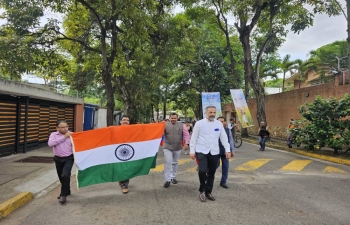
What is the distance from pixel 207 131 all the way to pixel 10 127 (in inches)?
373

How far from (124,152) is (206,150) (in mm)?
1872

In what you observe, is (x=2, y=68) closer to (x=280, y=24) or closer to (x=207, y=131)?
(x=207, y=131)

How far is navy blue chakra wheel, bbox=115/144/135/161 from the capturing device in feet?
21.1

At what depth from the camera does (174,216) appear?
481 cm

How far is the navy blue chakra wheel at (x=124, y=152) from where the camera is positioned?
643 cm

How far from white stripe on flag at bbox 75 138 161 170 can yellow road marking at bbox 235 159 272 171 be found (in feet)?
12.0

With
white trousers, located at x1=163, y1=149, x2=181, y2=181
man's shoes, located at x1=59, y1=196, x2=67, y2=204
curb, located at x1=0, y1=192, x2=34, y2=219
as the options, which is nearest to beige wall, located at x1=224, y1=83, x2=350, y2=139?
white trousers, located at x1=163, y1=149, x2=181, y2=181

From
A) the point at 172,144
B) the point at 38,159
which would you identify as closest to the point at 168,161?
the point at 172,144

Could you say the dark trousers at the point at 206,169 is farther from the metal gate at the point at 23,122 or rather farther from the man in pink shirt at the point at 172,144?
the metal gate at the point at 23,122

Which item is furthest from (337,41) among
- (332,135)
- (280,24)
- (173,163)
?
(173,163)

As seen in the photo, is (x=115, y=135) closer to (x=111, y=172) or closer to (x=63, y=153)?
(x=111, y=172)

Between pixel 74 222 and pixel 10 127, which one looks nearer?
pixel 74 222

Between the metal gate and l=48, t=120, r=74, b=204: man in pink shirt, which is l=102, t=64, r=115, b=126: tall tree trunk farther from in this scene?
l=48, t=120, r=74, b=204: man in pink shirt

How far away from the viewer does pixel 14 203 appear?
5.54m
